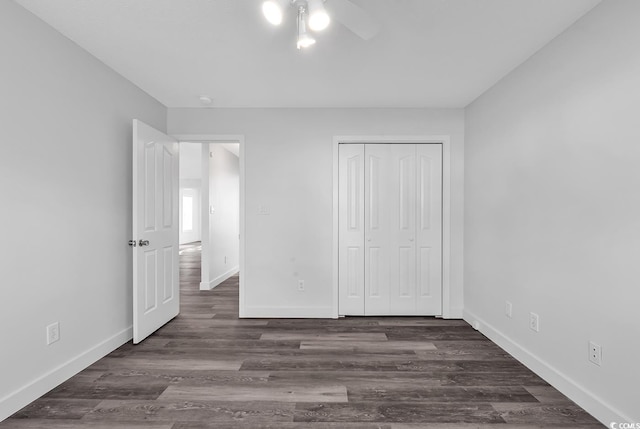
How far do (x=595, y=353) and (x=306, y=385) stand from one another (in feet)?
5.83

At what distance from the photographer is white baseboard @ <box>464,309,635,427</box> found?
5.82 feet

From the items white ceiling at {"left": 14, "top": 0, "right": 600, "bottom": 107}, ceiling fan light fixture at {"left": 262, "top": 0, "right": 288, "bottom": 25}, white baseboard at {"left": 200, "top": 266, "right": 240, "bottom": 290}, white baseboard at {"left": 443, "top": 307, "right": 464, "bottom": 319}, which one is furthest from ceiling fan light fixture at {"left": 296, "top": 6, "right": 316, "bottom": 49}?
white baseboard at {"left": 200, "top": 266, "right": 240, "bottom": 290}

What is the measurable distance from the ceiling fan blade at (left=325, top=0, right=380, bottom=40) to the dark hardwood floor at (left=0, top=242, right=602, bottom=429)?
2.13 meters

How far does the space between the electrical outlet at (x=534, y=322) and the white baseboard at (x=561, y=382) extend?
0.67 ft

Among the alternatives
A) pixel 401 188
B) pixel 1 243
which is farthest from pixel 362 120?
pixel 1 243

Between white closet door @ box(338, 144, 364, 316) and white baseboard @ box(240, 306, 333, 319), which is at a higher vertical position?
white closet door @ box(338, 144, 364, 316)

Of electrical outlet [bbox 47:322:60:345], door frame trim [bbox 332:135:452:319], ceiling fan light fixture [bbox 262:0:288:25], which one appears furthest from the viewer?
door frame trim [bbox 332:135:452:319]

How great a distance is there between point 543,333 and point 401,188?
1.91 m

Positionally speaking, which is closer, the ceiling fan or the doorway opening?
the ceiling fan

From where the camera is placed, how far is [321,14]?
1.40 metres

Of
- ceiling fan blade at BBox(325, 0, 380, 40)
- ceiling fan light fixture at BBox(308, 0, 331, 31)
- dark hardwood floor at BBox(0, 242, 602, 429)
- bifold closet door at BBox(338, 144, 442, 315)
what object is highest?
ceiling fan blade at BBox(325, 0, 380, 40)

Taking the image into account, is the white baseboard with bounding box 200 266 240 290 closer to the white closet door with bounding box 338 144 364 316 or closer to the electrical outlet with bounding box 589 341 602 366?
the white closet door with bounding box 338 144 364 316

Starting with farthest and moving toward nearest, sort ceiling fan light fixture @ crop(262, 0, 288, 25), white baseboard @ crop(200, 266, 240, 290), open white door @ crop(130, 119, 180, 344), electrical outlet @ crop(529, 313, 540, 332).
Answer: white baseboard @ crop(200, 266, 240, 290), open white door @ crop(130, 119, 180, 344), electrical outlet @ crop(529, 313, 540, 332), ceiling fan light fixture @ crop(262, 0, 288, 25)

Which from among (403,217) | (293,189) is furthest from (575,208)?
(293,189)
